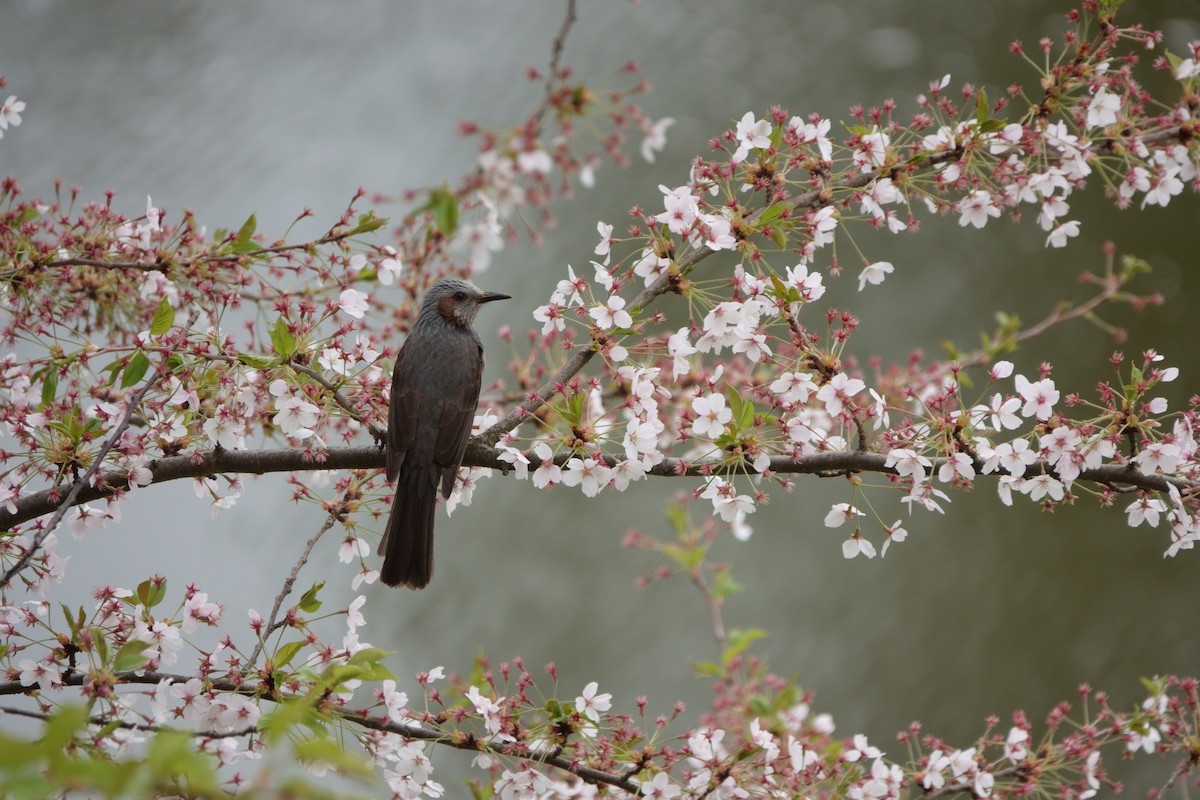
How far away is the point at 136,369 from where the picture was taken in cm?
196

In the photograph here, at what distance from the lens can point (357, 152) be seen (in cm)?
611

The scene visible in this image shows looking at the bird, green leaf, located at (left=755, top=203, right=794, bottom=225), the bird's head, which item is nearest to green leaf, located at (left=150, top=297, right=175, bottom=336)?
the bird

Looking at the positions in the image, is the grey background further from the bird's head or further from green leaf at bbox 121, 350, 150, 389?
green leaf at bbox 121, 350, 150, 389

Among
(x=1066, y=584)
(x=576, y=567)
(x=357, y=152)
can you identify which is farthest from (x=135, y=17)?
(x=1066, y=584)

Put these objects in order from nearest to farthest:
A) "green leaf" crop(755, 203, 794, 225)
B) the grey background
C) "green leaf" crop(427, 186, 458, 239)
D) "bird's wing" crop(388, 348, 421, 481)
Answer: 1. "green leaf" crop(427, 186, 458, 239)
2. "green leaf" crop(755, 203, 794, 225)
3. "bird's wing" crop(388, 348, 421, 481)
4. the grey background

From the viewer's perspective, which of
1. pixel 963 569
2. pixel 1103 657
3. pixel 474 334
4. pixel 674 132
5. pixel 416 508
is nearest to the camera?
pixel 416 508

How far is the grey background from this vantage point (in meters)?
5.41

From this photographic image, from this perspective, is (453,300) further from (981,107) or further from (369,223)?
(981,107)

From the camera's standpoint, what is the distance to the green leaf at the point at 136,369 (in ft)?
6.39

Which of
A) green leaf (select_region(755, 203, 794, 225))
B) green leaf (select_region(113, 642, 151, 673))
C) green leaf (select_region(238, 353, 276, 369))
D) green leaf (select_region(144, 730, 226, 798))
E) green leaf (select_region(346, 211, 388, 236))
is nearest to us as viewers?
green leaf (select_region(144, 730, 226, 798))

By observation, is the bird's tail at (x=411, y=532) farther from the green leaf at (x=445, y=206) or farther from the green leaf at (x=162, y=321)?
the green leaf at (x=445, y=206)

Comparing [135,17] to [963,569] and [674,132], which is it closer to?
[674,132]

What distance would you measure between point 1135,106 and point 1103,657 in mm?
3839

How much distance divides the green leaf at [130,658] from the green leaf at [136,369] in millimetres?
494
